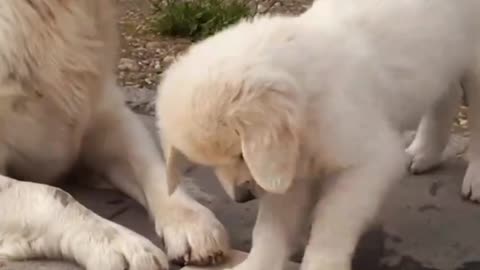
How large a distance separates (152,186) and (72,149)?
0.27 meters

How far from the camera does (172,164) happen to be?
2.82 meters

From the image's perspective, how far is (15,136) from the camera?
3.32m

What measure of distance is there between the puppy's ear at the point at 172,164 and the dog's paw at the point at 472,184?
41.8 inches

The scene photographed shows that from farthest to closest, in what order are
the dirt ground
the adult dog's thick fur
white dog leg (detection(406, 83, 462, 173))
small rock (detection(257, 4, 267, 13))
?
small rock (detection(257, 4, 267, 13)) → the dirt ground → white dog leg (detection(406, 83, 462, 173)) → the adult dog's thick fur

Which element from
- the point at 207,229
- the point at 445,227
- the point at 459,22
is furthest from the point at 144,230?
the point at 459,22

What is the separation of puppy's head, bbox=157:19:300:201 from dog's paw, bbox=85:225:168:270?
0.46 metres

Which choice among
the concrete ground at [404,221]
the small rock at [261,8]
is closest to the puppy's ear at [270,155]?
the concrete ground at [404,221]

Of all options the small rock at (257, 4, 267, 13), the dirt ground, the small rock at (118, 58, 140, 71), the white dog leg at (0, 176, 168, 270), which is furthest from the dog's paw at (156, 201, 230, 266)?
the small rock at (257, 4, 267, 13)

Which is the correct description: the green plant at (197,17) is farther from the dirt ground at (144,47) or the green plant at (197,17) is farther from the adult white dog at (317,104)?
the adult white dog at (317,104)

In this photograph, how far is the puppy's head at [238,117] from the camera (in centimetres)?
251

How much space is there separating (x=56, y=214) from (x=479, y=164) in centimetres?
129

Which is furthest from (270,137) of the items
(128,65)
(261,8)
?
(261,8)

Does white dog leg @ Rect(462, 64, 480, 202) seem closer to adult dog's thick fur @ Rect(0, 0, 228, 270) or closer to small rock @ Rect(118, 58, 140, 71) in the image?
adult dog's thick fur @ Rect(0, 0, 228, 270)

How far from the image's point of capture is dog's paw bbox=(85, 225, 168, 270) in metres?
2.99
